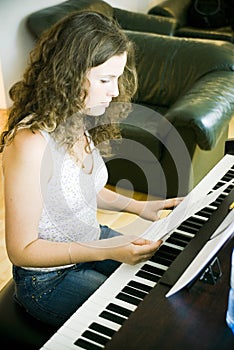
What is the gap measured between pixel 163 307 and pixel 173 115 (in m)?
1.76

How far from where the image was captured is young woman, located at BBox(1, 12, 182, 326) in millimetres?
1391

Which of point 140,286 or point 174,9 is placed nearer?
point 140,286

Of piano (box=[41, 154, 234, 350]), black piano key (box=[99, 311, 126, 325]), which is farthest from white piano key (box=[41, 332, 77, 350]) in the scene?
black piano key (box=[99, 311, 126, 325])

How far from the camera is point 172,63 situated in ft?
11.5

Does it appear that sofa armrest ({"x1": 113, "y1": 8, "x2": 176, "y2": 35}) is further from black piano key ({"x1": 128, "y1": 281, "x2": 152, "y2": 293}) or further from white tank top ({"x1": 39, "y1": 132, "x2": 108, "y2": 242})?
black piano key ({"x1": 128, "y1": 281, "x2": 152, "y2": 293})

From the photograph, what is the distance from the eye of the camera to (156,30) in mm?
4320

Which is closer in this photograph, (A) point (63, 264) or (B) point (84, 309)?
(B) point (84, 309)

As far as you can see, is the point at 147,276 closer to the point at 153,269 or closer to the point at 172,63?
the point at 153,269

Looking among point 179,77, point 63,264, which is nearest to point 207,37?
point 179,77

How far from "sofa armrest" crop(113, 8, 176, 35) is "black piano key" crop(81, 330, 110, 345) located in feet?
11.0

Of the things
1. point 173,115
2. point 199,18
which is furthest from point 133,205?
point 199,18

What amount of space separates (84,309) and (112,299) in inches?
2.8

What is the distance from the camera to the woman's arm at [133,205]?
1790mm

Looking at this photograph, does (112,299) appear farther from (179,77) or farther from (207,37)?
(207,37)
